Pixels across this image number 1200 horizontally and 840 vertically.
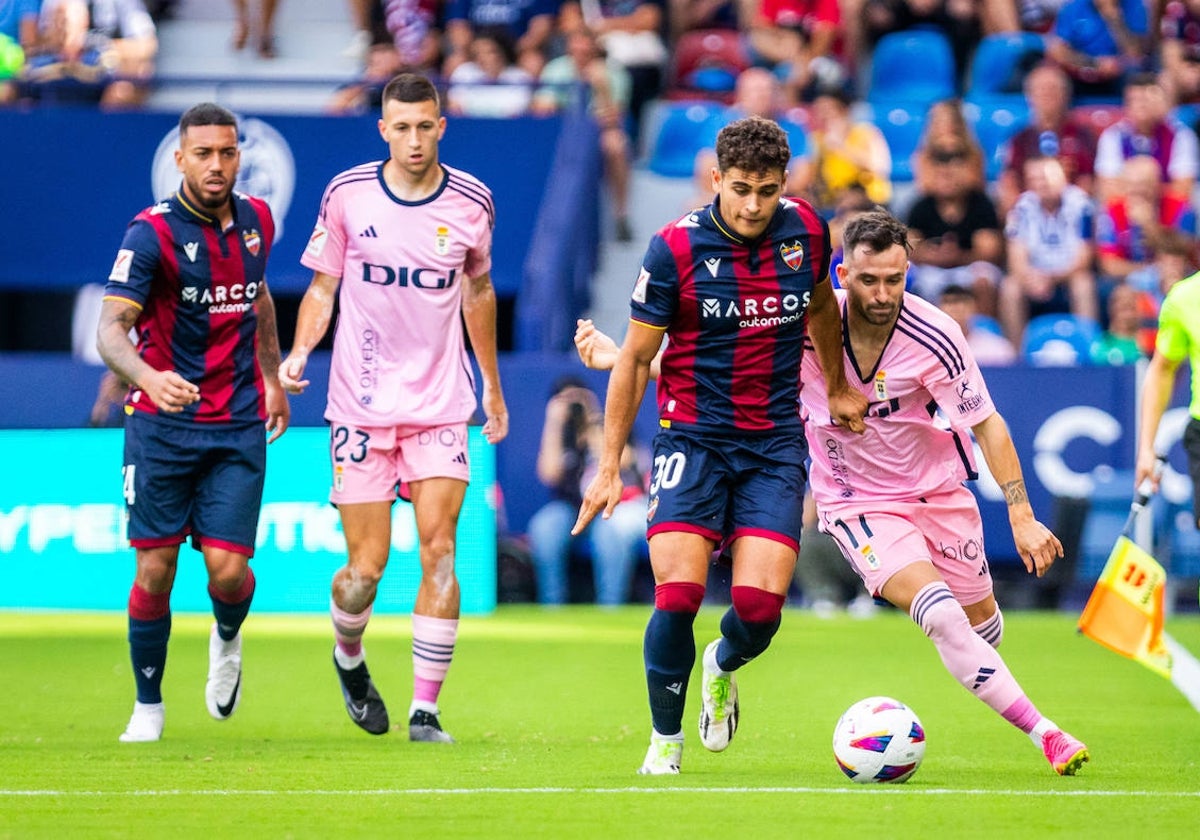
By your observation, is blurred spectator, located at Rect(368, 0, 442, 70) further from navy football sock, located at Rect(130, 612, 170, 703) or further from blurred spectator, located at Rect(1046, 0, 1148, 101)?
navy football sock, located at Rect(130, 612, 170, 703)

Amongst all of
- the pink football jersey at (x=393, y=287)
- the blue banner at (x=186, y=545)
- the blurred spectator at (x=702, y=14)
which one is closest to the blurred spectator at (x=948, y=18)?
the blurred spectator at (x=702, y=14)

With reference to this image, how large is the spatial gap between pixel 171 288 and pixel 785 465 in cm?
283

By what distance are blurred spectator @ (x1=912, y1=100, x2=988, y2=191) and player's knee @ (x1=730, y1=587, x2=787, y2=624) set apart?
10.5m

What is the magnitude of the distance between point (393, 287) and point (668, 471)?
1934 millimetres

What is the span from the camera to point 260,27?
2086 cm

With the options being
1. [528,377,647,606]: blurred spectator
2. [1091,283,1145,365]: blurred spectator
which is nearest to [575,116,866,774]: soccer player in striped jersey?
[528,377,647,606]: blurred spectator

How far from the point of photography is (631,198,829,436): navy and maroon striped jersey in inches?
276

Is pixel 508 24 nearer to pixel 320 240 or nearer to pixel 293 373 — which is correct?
pixel 320 240

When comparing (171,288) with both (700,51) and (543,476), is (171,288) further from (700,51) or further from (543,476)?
(700,51)

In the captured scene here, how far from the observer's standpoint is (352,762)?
24.4ft

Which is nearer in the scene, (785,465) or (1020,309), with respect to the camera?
(785,465)

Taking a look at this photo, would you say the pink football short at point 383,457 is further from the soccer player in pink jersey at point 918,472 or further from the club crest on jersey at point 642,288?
the club crest on jersey at point 642,288

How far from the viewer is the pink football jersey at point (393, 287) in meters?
8.46

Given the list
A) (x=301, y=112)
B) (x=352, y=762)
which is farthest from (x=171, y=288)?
(x=301, y=112)
